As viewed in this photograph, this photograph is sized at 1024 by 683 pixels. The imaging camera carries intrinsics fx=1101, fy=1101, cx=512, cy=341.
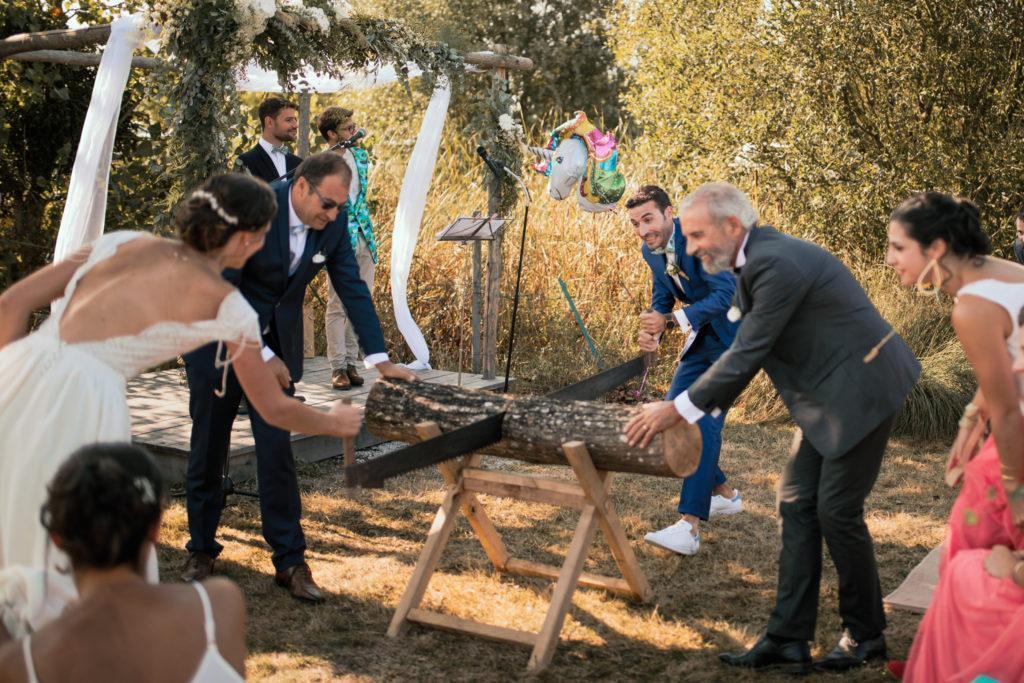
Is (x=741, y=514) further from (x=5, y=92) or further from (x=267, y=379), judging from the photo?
(x=5, y=92)

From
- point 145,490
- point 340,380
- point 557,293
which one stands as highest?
point 145,490

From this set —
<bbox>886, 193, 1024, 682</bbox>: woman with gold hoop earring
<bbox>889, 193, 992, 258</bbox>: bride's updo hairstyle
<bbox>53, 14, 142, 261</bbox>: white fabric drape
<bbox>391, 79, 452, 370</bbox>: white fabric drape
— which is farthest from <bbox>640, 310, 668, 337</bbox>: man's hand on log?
<bbox>53, 14, 142, 261</bbox>: white fabric drape

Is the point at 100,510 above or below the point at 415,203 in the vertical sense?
below

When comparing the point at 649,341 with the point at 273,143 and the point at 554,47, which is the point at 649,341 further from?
the point at 554,47

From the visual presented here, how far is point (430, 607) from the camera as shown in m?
4.97

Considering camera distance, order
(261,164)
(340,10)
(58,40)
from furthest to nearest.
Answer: (261,164)
(58,40)
(340,10)

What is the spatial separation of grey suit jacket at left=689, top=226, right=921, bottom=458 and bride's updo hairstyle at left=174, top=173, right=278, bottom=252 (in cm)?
173

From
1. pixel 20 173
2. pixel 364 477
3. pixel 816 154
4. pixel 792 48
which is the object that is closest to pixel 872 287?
pixel 816 154

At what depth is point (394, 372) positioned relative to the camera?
4938 millimetres

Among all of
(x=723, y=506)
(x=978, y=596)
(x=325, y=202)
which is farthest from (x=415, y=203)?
(x=978, y=596)

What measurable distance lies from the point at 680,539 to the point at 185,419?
349 cm

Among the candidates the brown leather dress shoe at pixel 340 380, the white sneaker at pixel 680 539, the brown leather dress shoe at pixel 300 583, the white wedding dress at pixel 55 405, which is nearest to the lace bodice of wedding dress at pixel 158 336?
the white wedding dress at pixel 55 405

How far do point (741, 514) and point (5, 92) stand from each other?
7.67 meters

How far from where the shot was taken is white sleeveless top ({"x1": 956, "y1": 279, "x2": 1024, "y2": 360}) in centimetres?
338
